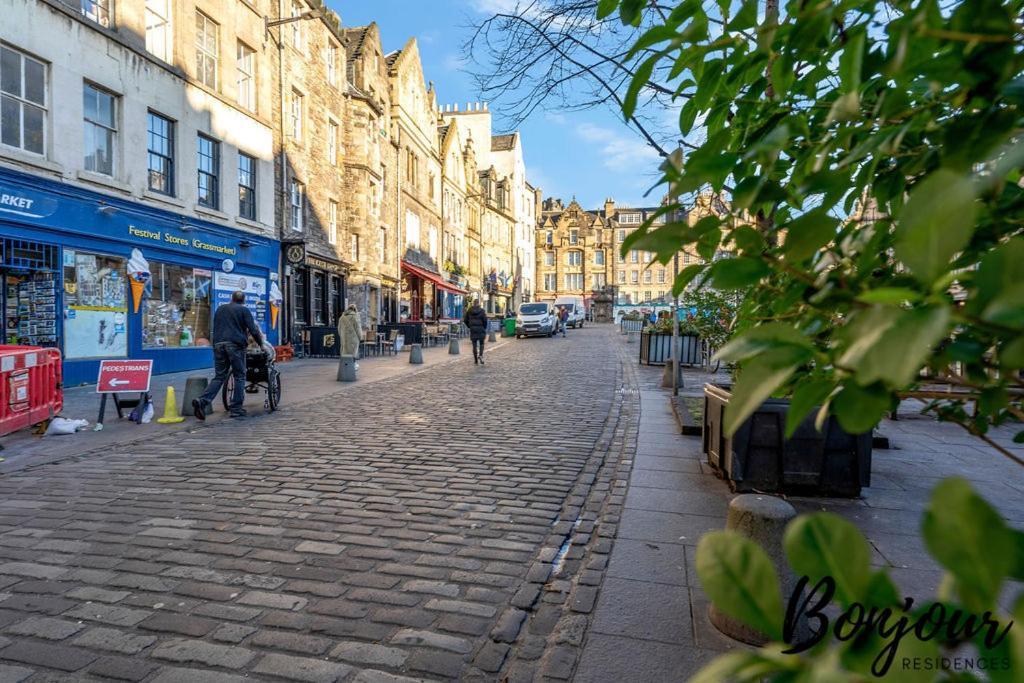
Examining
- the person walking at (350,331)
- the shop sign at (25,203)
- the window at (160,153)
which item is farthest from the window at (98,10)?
→ the person walking at (350,331)

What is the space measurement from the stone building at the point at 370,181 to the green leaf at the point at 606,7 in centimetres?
2336

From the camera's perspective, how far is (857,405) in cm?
65

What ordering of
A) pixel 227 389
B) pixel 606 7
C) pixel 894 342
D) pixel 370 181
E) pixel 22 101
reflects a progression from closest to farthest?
pixel 894 342, pixel 606 7, pixel 227 389, pixel 22 101, pixel 370 181

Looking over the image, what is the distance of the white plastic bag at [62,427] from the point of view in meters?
7.55

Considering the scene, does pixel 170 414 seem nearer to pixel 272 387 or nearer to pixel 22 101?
pixel 272 387

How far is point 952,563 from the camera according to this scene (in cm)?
54

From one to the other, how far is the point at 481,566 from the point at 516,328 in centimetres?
2869

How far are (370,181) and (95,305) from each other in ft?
45.7

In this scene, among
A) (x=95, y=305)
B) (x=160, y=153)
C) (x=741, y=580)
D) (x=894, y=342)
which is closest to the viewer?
(x=894, y=342)

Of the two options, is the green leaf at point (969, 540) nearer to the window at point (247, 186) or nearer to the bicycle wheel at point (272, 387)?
the bicycle wheel at point (272, 387)

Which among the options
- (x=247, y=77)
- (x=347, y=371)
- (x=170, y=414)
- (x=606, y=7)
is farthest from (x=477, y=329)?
(x=606, y=7)

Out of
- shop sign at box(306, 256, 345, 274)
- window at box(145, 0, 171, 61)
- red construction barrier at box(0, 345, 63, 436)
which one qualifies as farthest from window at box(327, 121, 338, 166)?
red construction barrier at box(0, 345, 63, 436)

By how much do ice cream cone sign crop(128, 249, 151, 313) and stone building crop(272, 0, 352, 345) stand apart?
18.8 feet

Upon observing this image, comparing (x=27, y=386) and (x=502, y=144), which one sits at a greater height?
(x=502, y=144)
